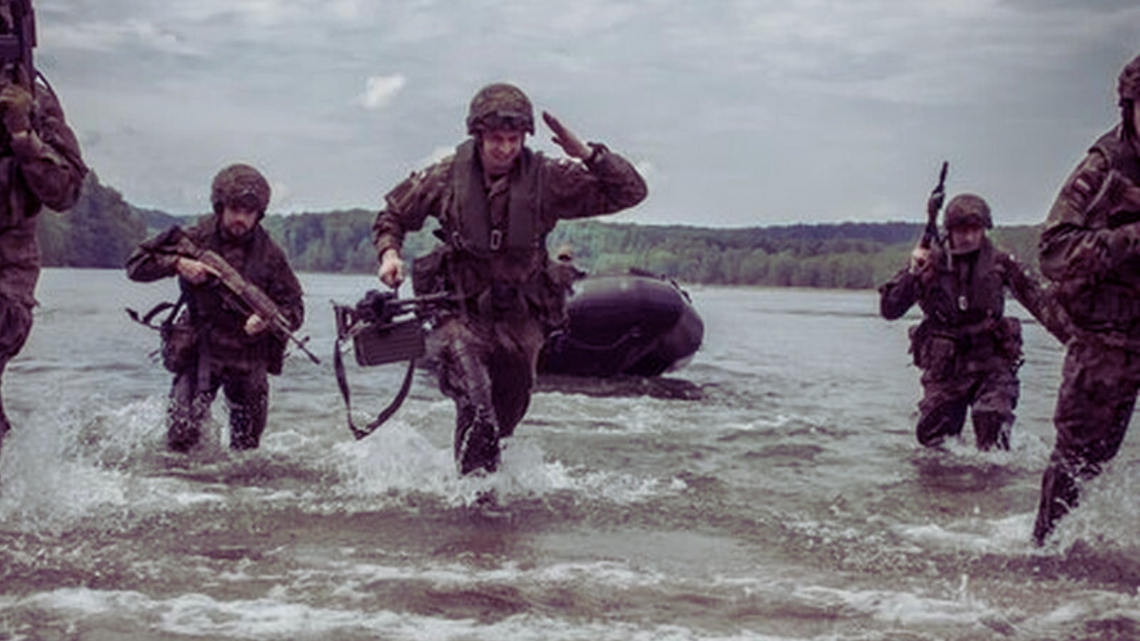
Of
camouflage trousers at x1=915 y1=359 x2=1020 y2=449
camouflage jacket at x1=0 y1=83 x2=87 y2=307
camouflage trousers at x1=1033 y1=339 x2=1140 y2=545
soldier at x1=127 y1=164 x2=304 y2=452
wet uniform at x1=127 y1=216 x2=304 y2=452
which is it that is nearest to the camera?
camouflage trousers at x1=1033 y1=339 x2=1140 y2=545

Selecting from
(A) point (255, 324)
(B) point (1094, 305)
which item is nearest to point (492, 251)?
(A) point (255, 324)

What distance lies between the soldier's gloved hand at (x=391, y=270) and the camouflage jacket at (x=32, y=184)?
169 centimetres

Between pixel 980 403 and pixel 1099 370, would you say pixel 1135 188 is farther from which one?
pixel 980 403

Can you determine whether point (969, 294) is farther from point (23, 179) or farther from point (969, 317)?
point (23, 179)

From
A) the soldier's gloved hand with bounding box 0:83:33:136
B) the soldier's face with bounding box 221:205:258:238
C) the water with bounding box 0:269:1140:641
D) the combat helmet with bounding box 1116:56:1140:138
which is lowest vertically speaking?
the water with bounding box 0:269:1140:641

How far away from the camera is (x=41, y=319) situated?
3466cm

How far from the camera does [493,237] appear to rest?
8070 millimetres

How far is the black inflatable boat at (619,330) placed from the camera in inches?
717

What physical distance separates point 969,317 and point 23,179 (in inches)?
274

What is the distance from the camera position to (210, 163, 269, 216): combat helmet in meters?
9.59

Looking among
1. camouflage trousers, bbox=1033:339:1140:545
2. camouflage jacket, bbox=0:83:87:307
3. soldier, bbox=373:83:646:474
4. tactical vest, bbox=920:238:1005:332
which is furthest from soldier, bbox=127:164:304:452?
camouflage trousers, bbox=1033:339:1140:545

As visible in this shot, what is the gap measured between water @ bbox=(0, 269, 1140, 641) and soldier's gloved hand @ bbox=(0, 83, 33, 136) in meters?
1.92

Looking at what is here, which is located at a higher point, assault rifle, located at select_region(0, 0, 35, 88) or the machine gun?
assault rifle, located at select_region(0, 0, 35, 88)

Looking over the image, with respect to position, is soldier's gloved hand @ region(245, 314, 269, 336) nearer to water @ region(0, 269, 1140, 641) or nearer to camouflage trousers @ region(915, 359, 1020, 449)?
water @ region(0, 269, 1140, 641)
